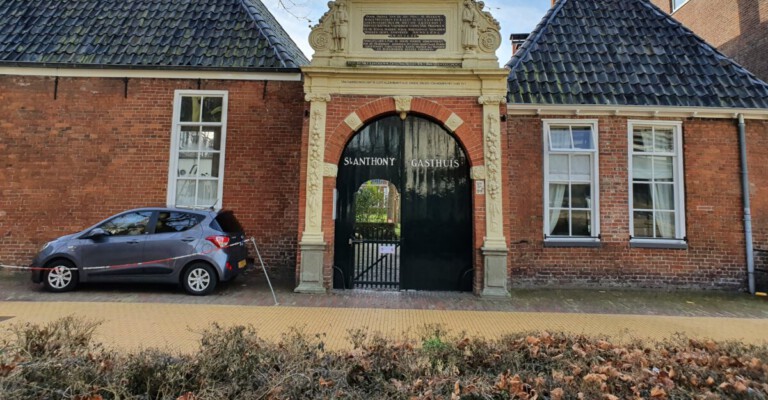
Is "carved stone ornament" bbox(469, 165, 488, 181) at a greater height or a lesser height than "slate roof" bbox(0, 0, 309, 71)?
lesser

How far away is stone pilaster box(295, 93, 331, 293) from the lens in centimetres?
739

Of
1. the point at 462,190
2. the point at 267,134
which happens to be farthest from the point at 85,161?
the point at 462,190

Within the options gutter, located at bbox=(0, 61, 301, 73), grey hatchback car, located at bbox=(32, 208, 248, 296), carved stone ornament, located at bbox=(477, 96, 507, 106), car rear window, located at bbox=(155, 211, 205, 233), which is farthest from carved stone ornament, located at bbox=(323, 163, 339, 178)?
carved stone ornament, located at bbox=(477, 96, 507, 106)

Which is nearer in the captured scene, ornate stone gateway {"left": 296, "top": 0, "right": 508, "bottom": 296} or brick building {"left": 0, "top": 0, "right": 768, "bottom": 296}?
ornate stone gateway {"left": 296, "top": 0, "right": 508, "bottom": 296}

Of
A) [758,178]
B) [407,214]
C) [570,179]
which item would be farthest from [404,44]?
[758,178]

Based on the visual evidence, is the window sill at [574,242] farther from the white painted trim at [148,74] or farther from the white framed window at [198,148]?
the white framed window at [198,148]

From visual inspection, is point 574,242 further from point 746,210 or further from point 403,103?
point 403,103

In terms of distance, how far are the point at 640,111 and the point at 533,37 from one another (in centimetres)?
315

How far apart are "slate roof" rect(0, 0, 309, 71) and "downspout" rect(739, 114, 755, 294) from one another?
10044 millimetres

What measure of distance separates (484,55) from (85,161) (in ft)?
30.7

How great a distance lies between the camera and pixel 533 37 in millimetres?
9625

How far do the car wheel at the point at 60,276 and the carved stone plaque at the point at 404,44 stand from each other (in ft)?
23.6

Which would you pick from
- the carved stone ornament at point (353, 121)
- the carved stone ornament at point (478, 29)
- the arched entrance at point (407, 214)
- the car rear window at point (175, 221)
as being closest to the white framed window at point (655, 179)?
the carved stone ornament at point (478, 29)

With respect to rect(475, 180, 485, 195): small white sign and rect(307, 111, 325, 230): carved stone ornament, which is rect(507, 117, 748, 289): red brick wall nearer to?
rect(475, 180, 485, 195): small white sign
